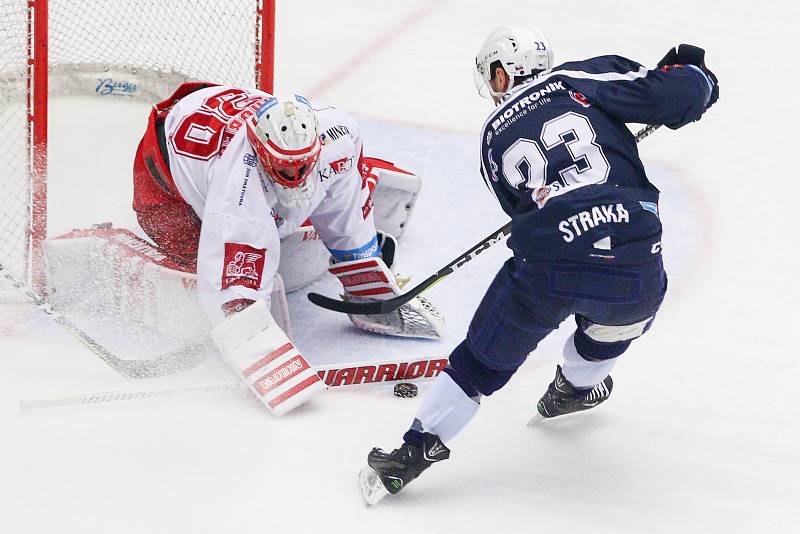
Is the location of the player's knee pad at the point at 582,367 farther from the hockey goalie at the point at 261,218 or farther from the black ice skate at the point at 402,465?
the hockey goalie at the point at 261,218

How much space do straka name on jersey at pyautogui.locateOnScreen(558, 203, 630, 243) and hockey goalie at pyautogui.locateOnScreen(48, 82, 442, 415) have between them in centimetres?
83

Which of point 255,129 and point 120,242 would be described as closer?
point 255,129

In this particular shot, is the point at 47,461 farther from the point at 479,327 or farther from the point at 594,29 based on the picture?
the point at 594,29

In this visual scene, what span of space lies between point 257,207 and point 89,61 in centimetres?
205

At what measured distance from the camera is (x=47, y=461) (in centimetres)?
291

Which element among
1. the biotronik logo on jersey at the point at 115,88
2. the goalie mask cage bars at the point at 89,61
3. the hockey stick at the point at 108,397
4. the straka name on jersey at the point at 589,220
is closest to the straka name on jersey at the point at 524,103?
the straka name on jersey at the point at 589,220

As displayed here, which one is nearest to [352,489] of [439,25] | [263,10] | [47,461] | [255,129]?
[47,461]

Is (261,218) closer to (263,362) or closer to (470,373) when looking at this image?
(263,362)

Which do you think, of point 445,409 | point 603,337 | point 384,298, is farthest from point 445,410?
point 384,298

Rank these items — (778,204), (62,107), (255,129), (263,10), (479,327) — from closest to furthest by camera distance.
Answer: (479,327), (255,129), (263,10), (778,204), (62,107)

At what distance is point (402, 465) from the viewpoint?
278 cm

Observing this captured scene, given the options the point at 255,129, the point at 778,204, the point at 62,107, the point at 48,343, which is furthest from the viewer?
the point at 62,107

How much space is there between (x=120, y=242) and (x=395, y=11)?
9.00ft

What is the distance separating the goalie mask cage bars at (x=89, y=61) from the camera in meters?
3.68
